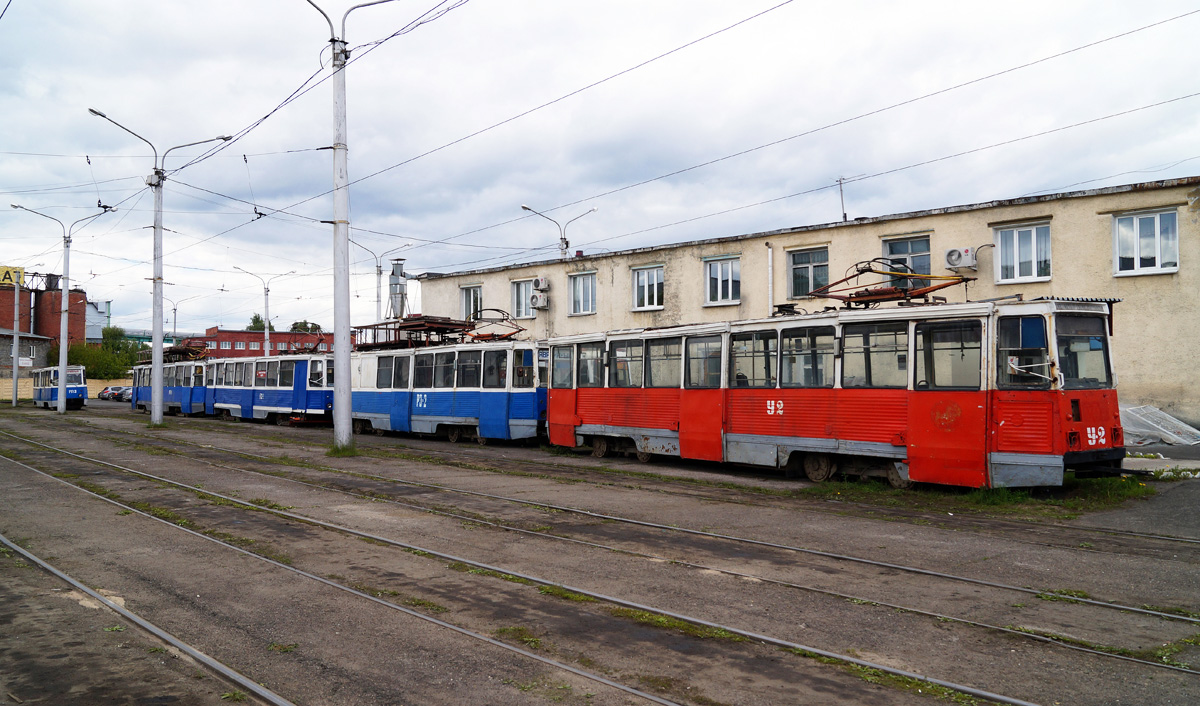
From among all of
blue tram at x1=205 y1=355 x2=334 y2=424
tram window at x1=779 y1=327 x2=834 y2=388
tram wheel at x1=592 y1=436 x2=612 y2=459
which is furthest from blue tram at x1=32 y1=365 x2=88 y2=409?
tram window at x1=779 y1=327 x2=834 y2=388

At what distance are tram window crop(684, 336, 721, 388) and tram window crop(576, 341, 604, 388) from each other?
8.90 ft

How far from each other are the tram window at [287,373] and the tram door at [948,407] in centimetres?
2513

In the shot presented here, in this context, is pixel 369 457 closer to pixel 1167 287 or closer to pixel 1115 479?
pixel 1115 479

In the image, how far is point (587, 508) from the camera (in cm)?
1071

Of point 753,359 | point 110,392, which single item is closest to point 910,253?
point 753,359

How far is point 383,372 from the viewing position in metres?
25.5

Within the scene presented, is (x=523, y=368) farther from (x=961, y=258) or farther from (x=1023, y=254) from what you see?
(x=1023, y=254)

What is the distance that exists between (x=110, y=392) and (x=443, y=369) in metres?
64.1

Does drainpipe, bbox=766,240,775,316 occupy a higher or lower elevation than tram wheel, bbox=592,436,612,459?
higher

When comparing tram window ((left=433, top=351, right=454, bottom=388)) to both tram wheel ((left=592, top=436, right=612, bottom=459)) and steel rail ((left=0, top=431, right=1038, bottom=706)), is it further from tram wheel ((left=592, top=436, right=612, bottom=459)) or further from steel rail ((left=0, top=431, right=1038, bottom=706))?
steel rail ((left=0, top=431, right=1038, bottom=706))

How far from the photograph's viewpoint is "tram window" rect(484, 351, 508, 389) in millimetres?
20733

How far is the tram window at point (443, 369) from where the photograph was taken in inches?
886

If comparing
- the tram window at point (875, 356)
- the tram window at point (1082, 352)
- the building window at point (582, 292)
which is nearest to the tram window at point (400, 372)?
the building window at point (582, 292)

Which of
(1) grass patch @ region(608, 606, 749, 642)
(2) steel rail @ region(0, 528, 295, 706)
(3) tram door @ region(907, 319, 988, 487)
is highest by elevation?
(3) tram door @ region(907, 319, 988, 487)
